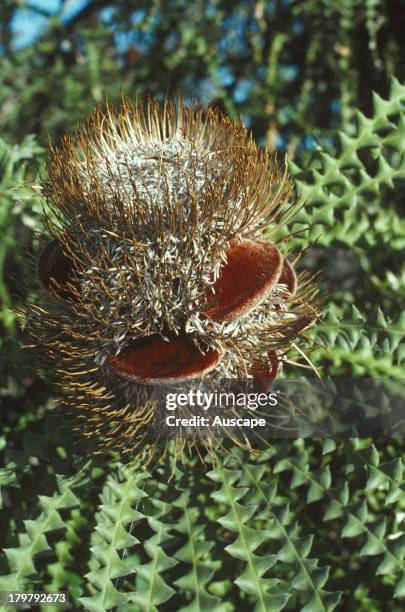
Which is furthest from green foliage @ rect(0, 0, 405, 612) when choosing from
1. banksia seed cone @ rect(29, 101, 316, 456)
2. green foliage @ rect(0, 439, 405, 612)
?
banksia seed cone @ rect(29, 101, 316, 456)

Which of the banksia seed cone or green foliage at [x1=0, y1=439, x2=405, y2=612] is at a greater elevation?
the banksia seed cone

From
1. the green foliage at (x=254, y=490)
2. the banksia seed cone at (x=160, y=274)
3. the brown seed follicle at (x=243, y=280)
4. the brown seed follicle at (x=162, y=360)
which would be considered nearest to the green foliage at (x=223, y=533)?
the green foliage at (x=254, y=490)

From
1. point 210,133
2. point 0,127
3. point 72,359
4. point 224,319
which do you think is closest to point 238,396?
point 224,319

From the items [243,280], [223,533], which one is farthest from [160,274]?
[223,533]

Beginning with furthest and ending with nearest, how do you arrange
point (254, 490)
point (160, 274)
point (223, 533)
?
point (223, 533), point (254, 490), point (160, 274)

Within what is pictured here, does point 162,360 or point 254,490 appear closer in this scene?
point 162,360

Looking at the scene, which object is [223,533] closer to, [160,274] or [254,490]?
[254,490]

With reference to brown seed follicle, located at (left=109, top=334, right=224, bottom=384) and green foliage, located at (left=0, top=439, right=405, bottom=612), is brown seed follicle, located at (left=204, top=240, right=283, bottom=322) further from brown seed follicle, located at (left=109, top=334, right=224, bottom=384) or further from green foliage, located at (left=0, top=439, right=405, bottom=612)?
green foliage, located at (left=0, top=439, right=405, bottom=612)

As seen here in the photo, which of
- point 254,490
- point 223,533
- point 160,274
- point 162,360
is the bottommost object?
point 223,533
